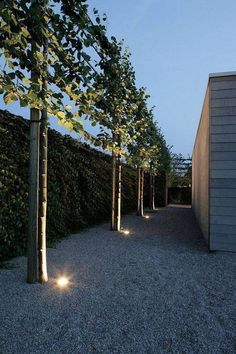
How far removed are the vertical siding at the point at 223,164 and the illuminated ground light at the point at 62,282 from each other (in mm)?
2915

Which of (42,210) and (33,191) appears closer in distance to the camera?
(33,191)

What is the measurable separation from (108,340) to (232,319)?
118 cm

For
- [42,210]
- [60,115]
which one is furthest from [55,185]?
[60,115]

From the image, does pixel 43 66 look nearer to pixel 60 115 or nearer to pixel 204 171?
pixel 60 115

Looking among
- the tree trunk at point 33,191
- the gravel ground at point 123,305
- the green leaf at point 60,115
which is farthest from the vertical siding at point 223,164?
the green leaf at point 60,115

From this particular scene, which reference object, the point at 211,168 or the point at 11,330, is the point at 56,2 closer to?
the point at 11,330

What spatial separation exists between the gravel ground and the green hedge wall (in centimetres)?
65

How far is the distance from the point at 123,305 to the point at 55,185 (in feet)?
12.1

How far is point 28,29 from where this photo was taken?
2.94 metres

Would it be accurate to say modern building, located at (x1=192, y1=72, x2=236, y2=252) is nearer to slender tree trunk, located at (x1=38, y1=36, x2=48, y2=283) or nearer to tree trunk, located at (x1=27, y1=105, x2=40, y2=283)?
slender tree trunk, located at (x1=38, y1=36, x2=48, y2=283)

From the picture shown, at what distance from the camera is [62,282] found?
146 inches

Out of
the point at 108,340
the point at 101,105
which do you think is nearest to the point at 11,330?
the point at 108,340

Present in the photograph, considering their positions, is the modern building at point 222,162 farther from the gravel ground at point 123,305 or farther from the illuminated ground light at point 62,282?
the illuminated ground light at point 62,282

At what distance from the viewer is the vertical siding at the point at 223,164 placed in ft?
18.3
